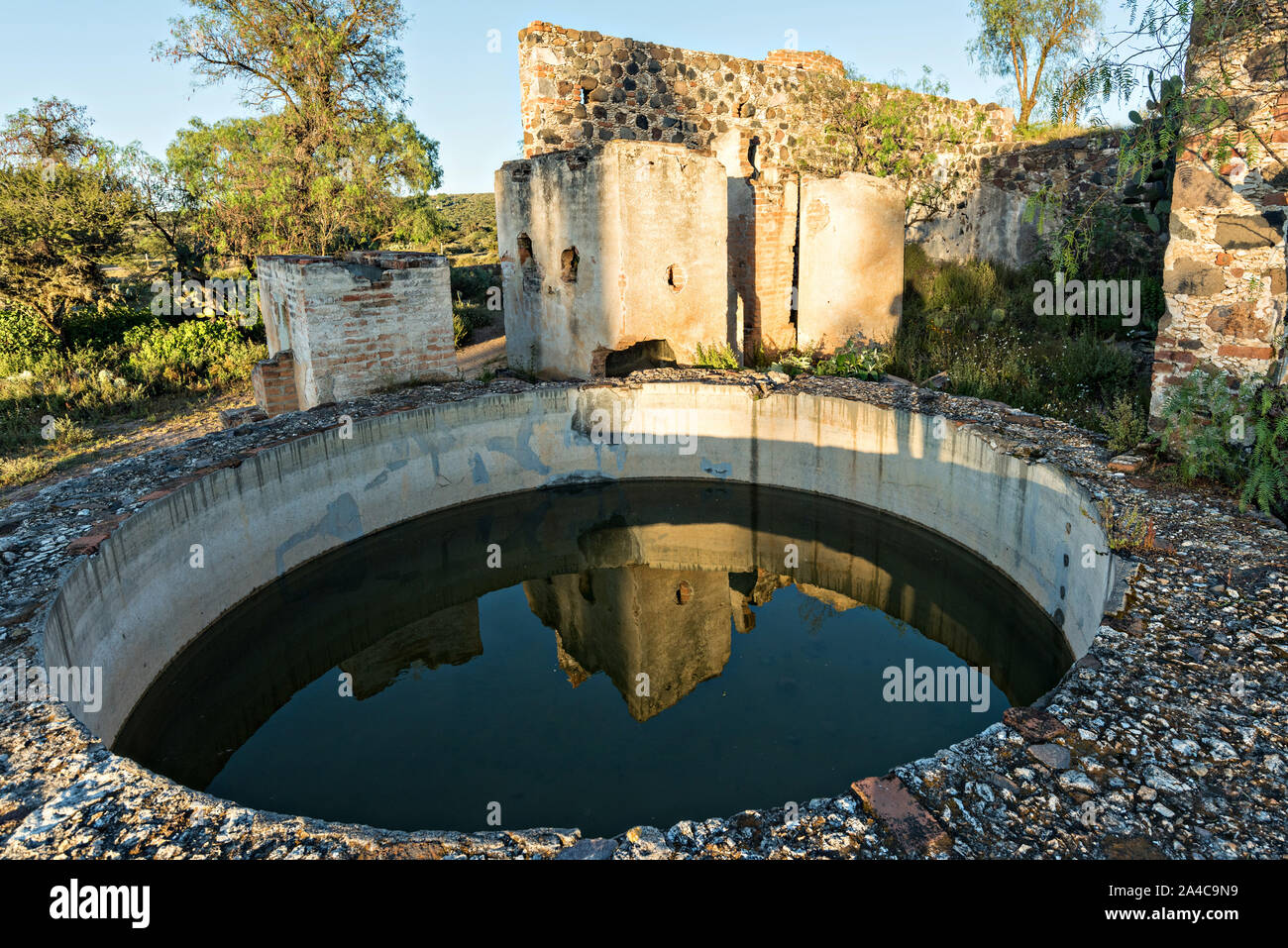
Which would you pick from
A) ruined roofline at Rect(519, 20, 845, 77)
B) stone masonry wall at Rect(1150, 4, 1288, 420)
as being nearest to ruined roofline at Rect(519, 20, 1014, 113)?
ruined roofline at Rect(519, 20, 845, 77)

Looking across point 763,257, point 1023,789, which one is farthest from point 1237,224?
point 763,257

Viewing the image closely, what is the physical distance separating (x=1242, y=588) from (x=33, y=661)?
6.30 m

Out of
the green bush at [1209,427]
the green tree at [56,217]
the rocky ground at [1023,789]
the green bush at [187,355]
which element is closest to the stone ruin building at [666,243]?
the green bush at [1209,427]

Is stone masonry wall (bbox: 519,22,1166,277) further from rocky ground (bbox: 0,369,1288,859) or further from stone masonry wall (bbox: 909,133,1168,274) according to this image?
rocky ground (bbox: 0,369,1288,859)

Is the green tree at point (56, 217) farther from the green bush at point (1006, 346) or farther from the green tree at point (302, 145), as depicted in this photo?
the green bush at point (1006, 346)

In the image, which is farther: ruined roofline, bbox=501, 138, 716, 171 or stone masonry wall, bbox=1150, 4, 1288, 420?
ruined roofline, bbox=501, 138, 716, 171

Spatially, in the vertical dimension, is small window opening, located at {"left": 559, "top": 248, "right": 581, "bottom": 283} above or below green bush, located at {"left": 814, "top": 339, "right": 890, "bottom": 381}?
above

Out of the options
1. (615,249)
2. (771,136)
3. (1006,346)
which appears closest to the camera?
(615,249)

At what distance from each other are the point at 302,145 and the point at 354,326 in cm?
983

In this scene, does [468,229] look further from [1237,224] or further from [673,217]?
[1237,224]

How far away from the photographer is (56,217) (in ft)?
43.1

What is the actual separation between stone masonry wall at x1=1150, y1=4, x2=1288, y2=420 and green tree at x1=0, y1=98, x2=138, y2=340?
15495mm

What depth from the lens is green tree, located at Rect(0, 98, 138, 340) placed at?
1292 centimetres
